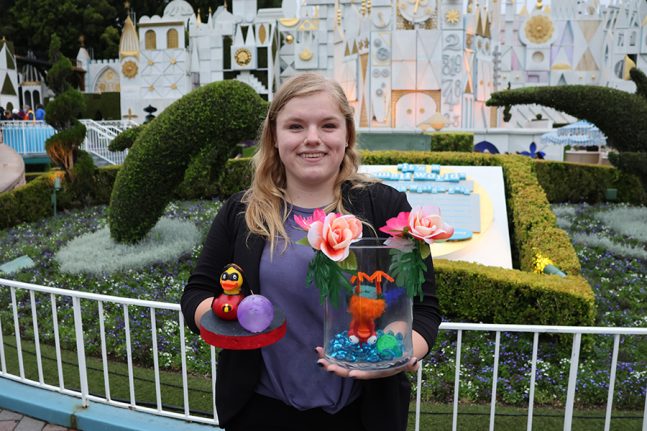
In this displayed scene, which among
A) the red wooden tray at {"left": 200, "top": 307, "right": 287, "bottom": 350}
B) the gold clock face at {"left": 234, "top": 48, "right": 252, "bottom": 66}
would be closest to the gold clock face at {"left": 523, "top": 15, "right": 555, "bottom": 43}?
the gold clock face at {"left": 234, "top": 48, "right": 252, "bottom": 66}

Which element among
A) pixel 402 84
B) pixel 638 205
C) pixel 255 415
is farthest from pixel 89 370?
pixel 402 84

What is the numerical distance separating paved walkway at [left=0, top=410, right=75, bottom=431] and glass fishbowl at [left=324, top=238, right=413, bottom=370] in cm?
302

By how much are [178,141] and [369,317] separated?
22.5 feet

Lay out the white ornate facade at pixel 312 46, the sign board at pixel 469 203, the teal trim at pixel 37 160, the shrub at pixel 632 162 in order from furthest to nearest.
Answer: the white ornate facade at pixel 312 46, the teal trim at pixel 37 160, the shrub at pixel 632 162, the sign board at pixel 469 203

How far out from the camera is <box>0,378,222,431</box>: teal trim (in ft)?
11.5

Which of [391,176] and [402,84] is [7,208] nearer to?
[391,176]

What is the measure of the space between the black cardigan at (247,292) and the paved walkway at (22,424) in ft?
8.54

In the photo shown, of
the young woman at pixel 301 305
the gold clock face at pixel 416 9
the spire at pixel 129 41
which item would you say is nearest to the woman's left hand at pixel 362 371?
the young woman at pixel 301 305

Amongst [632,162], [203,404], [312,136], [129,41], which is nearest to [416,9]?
[632,162]

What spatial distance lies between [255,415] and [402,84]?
21.2 m

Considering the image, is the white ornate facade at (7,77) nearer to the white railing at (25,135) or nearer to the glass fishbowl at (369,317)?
the white railing at (25,135)

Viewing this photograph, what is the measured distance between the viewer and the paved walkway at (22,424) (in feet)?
12.3

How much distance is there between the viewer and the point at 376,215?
5.87 feet

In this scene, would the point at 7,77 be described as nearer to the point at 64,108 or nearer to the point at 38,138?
the point at 38,138
